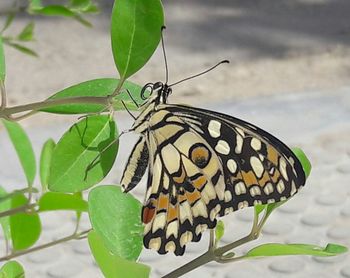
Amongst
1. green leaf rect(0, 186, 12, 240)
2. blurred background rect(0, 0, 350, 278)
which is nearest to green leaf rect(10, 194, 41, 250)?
green leaf rect(0, 186, 12, 240)

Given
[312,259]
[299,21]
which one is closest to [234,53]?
[299,21]

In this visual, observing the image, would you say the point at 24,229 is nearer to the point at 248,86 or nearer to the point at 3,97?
the point at 3,97

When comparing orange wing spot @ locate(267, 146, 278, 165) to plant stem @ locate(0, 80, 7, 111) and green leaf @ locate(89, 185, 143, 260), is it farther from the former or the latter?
plant stem @ locate(0, 80, 7, 111)

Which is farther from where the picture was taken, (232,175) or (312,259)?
(312,259)

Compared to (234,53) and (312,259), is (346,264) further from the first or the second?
(234,53)

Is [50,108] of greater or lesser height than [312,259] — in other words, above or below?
above

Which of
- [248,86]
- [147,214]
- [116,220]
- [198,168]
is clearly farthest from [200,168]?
[248,86]

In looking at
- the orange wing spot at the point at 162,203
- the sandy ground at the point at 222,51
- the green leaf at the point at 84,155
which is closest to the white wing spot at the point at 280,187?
the orange wing spot at the point at 162,203
